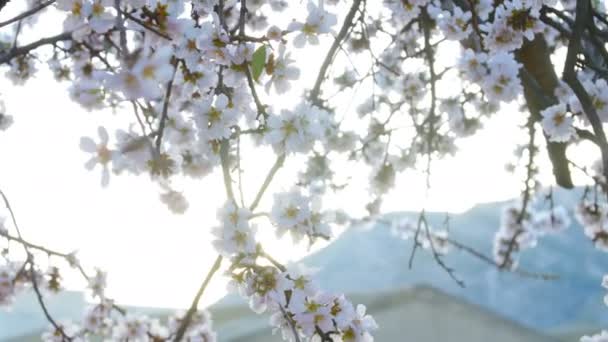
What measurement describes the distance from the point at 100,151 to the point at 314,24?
1.96 ft

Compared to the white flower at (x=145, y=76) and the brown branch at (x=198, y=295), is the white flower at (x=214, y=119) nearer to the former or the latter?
the brown branch at (x=198, y=295)

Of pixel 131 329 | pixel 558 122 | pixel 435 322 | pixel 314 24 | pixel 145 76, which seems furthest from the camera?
pixel 435 322

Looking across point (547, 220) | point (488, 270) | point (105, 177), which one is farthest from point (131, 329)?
point (488, 270)

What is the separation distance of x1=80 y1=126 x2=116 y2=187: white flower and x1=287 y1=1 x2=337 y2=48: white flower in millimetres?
550

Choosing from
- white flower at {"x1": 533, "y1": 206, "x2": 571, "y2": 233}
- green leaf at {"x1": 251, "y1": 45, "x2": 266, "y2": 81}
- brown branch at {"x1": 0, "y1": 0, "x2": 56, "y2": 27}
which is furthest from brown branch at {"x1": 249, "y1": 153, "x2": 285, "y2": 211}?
white flower at {"x1": 533, "y1": 206, "x2": 571, "y2": 233}

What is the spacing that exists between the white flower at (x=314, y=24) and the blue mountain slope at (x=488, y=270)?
40.2ft

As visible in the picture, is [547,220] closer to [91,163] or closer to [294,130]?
[294,130]

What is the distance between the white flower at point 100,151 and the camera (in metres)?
1.04

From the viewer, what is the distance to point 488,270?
15.3 m

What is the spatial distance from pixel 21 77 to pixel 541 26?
225 cm

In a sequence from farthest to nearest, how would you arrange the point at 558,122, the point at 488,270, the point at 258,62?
the point at 488,270 → the point at 558,122 → the point at 258,62

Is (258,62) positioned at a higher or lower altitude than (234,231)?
higher

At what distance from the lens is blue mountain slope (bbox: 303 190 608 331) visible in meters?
14.0

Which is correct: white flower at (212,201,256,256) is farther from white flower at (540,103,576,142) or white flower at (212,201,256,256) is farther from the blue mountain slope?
the blue mountain slope
